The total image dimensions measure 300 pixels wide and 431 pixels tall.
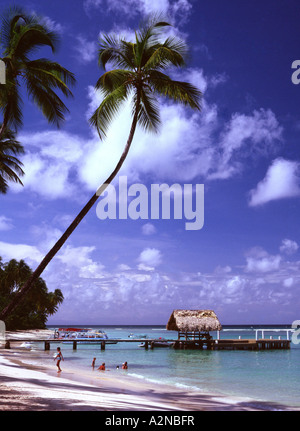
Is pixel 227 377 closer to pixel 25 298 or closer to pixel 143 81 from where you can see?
pixel 143 81

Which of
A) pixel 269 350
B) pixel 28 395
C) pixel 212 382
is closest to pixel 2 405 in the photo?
pixel 28 395

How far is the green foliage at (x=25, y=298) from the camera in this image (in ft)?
200

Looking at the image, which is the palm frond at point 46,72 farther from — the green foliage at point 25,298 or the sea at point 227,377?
the green foliage at point 25,298

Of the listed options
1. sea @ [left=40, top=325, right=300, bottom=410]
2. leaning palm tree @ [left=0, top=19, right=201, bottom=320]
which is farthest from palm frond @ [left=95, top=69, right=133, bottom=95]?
sea @ [left=40, top=325, right=300, bottom=410]

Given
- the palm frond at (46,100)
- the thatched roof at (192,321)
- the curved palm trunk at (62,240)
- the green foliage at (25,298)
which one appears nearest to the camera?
the curved palm trunk at (62,240)

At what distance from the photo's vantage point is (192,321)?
4997cm

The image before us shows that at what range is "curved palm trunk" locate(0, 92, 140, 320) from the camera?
28.8 feet

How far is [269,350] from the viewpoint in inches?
2186

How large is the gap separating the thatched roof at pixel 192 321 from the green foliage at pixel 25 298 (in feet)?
74.0

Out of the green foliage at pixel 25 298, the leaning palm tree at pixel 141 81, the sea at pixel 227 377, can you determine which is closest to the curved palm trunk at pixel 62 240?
the leaning palm tree at pixel 141 81

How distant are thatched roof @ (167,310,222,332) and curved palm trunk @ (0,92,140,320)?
4011cm

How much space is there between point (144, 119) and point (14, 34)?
4.79 m

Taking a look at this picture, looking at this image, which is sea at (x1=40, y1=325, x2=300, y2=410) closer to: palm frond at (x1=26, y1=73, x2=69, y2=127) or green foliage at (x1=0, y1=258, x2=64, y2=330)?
palm frond at (x1=26, y1=73, x2=69, y2=127)
